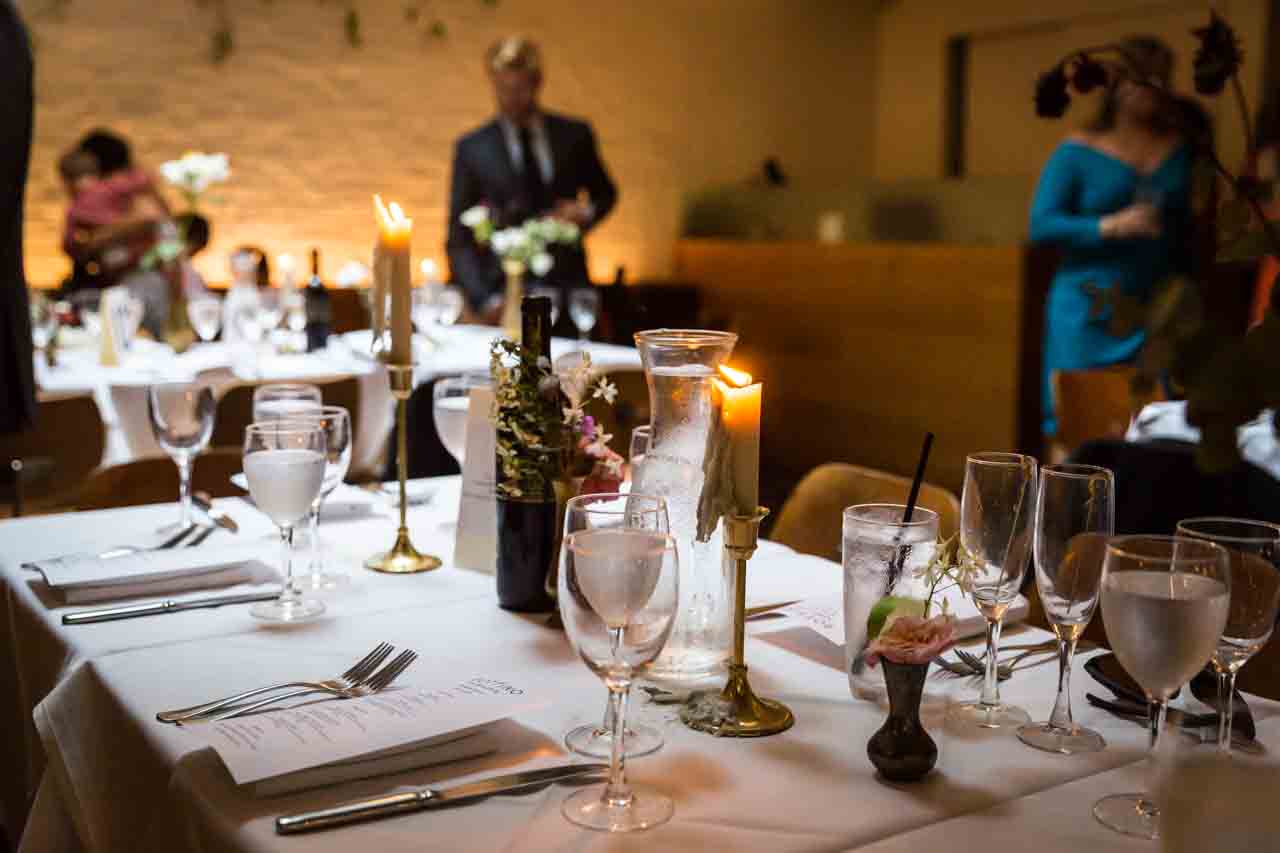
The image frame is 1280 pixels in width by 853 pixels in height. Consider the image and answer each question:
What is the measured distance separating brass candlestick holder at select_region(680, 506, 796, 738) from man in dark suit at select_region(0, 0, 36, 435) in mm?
1361

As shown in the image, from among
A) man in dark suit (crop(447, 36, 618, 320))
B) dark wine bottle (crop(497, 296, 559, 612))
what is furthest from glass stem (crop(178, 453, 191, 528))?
man in dark suit (crop(447, 36, 618, 320))

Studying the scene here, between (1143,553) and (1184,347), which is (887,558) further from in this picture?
(1184,347)

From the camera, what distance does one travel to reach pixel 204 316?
13.3 feet

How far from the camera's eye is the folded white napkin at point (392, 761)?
1007mm

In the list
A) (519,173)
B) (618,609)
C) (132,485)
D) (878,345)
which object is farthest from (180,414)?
(878,345)

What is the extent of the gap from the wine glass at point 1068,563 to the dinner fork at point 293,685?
0.60m

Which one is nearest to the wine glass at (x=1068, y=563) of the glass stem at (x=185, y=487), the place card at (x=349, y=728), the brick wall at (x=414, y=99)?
the place card at (x=349, y=728)

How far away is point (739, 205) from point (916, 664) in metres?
7.84

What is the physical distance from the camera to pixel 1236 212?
0.92m

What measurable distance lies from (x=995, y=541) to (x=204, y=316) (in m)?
3.30

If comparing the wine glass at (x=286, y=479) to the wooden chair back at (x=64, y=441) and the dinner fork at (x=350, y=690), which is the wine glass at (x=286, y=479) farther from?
the wooden chair back at (x=64, y=441)

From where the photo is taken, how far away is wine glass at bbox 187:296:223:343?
4.04 m

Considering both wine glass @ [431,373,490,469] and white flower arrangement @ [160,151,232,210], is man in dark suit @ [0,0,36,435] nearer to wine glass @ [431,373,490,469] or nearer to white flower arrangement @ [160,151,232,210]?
wine glass @ [431,373,490,469]

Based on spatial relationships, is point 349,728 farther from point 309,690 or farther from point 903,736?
point 903,736
